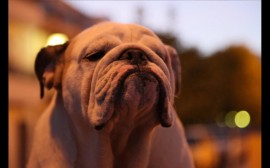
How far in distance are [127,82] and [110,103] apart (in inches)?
1.7

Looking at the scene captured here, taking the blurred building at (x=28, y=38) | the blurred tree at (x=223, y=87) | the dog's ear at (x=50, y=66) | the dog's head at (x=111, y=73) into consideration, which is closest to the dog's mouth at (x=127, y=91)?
the dog's head at (x=111, y=73)

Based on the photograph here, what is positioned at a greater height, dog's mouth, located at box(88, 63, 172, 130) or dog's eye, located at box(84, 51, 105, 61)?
dog's eye, located at box(84, 51, 105, 61)

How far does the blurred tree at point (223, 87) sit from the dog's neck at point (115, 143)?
16.7 ft

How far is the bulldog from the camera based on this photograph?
2.50 ft

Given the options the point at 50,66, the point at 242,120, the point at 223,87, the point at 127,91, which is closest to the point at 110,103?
the point at 127,91

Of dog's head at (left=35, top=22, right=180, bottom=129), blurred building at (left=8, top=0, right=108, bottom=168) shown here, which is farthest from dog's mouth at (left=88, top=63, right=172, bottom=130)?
blurred building at (left=8, top=0, right=108, bottom=168)

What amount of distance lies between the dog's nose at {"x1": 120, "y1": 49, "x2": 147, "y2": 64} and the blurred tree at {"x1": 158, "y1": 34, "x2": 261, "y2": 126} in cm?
517

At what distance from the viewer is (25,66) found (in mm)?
5656

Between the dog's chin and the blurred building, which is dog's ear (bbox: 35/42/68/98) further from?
the blurred building

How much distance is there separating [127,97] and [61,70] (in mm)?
222

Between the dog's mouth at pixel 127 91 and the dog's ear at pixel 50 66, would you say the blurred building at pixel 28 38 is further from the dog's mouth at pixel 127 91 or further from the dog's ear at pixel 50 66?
the dog's mouth at pixel 127 91

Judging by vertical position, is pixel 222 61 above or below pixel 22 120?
above
